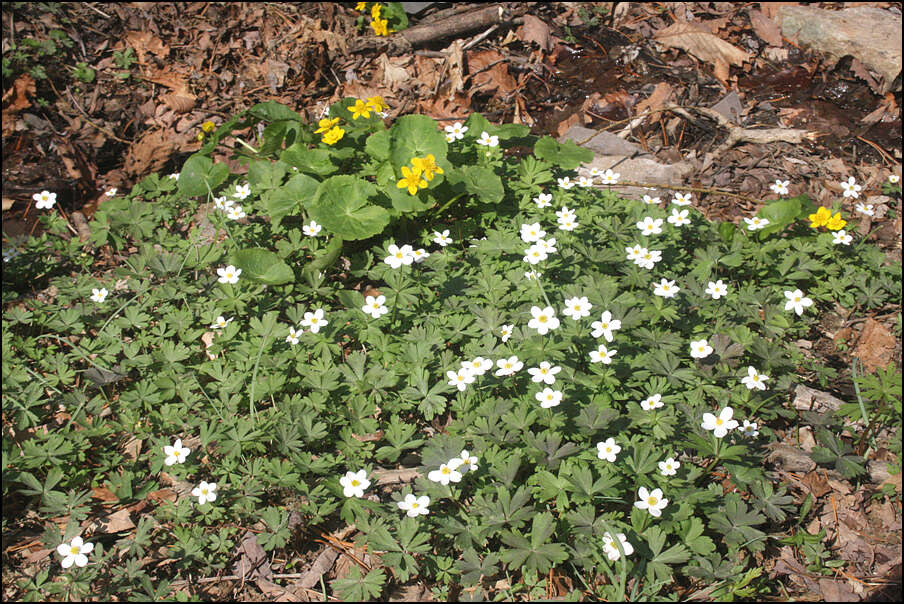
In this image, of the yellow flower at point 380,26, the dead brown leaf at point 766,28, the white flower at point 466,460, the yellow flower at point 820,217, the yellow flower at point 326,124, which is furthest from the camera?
the dead brown leaf at point 766,28

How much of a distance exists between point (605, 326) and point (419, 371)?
98cm

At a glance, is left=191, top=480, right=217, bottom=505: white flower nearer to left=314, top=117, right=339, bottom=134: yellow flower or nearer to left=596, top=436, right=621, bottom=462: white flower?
left=596, top=436, right=621, bottom=462: white flower

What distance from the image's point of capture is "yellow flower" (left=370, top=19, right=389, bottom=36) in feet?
18.5

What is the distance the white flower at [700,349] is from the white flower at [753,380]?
0.69ft

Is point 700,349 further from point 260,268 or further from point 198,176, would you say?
point 198,176

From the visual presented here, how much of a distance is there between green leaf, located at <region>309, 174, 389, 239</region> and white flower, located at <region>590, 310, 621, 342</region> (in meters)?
1.50

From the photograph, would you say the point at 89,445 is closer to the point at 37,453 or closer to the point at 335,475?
the point at 37,453

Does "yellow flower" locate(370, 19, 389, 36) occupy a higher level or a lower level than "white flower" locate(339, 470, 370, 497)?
higher

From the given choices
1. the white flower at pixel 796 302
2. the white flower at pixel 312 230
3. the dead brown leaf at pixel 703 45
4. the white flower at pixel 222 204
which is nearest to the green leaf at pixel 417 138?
the white flower at pixel 312 230

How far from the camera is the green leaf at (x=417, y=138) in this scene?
155 inches

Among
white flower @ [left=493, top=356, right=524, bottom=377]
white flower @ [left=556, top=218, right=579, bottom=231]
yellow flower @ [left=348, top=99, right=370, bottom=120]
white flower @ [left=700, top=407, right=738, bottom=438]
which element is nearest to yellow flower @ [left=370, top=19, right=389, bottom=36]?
yellow flower @ [left=348, top=99, right=370, bottom=120]

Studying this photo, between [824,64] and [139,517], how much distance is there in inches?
269

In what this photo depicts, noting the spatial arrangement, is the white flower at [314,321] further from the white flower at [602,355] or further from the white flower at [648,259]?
the white flower at [648,259]

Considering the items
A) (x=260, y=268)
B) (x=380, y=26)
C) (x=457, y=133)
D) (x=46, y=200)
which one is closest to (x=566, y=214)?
(x=457, y=133)
